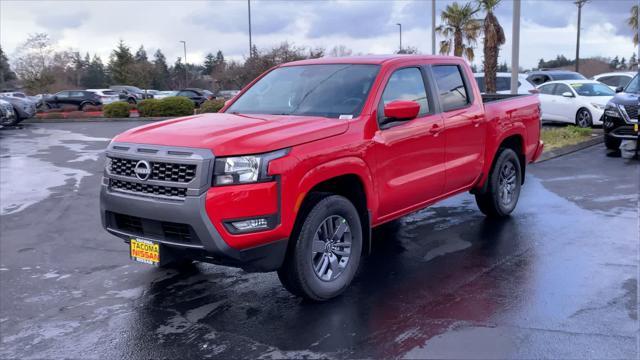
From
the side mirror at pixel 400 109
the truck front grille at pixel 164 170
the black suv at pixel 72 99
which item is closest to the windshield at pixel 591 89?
the side mirror at pixel 400 109

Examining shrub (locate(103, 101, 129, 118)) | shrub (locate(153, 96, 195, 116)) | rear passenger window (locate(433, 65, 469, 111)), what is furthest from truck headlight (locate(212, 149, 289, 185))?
shrub (locate(103, 101, 129, 118))

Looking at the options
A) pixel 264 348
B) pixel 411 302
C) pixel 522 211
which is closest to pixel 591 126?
pixel 522 211

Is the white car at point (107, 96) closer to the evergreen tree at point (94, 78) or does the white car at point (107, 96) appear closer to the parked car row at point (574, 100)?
the parked car row at point (574, 100)

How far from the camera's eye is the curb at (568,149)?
1246cm

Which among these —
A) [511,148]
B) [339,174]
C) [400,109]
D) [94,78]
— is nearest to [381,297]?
[339,174]

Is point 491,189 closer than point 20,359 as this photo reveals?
No

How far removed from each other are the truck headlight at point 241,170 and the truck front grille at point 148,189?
0.28 m

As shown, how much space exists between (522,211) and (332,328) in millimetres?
4463

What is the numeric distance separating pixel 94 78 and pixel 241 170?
8208cm

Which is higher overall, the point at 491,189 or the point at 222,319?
the point at 491,189

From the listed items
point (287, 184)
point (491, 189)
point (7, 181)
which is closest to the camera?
point (287, 184)

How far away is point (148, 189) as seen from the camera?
14.5 feet

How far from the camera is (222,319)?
4.52 meters

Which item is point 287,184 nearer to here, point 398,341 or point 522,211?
point 398,341
